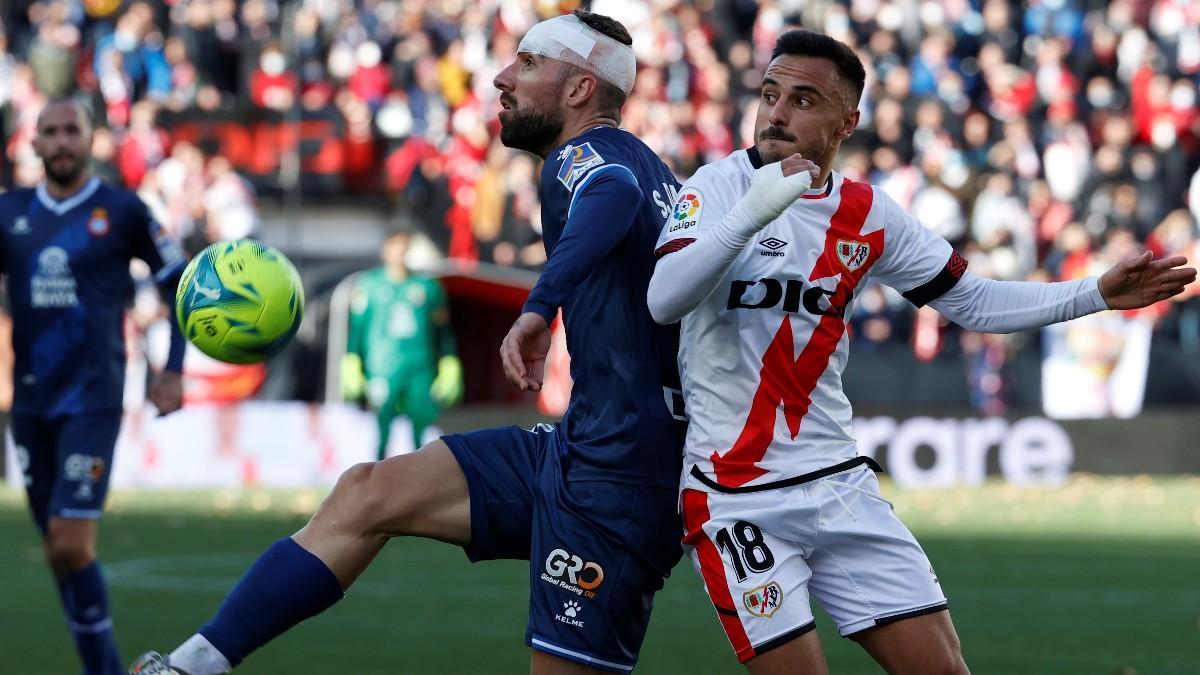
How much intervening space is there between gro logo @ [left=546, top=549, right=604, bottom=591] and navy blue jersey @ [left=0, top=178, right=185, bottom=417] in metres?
3.48

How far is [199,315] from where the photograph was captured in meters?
5.65

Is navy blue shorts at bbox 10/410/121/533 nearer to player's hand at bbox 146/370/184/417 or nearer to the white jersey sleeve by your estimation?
player's hand at bbox 146/370/184/417

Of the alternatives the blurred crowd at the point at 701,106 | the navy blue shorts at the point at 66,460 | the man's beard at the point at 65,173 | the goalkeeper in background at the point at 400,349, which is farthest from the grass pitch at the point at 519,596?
the blurred crowd at the point at 701,106

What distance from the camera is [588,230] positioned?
4.77m

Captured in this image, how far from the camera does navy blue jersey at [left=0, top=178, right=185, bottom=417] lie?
7.85 m

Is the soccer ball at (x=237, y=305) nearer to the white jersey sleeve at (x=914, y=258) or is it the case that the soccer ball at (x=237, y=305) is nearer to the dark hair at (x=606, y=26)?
the dark hair at (x=606, y=26)

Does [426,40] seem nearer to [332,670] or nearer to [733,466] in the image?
[332,670]

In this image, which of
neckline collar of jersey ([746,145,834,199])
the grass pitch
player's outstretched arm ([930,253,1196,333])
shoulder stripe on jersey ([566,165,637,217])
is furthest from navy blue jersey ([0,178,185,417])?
player's outstretched arm ([930,253,1196,333])

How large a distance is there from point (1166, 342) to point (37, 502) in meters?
14.4

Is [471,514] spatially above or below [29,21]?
below

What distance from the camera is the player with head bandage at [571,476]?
4902 millimetres

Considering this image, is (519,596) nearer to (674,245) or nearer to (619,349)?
(619,349)

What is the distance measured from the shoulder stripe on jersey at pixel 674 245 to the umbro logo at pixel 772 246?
261 mm

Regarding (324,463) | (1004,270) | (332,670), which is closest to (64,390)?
(332,670)
